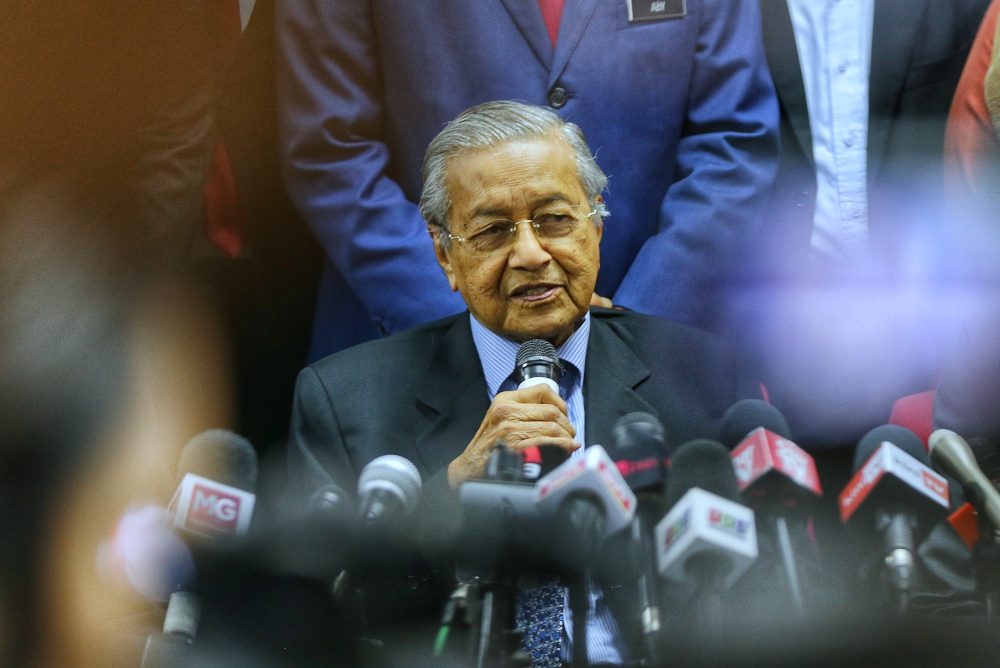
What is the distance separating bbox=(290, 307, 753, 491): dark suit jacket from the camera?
243 centimetres

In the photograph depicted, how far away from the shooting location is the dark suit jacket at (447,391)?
2.43 meters

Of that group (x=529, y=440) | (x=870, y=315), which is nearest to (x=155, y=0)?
(x=529, y=440)

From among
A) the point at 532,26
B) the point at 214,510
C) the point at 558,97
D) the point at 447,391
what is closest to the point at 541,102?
the point at 558,97

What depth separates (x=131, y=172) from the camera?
2639 millimetres

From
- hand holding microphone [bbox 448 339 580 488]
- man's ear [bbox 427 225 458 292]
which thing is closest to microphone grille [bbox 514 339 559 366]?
hand holding microphone [bbox 448 339 580 488]

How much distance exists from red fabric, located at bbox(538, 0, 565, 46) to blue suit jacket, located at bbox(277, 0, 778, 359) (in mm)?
17

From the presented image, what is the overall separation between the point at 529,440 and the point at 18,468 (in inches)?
57.4

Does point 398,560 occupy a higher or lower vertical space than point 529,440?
lower

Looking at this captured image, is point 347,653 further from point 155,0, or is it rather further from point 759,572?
point 155,0

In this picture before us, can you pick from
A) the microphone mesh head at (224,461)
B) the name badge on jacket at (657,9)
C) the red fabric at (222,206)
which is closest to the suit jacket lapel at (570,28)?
the name badge on jacket at (657,9)

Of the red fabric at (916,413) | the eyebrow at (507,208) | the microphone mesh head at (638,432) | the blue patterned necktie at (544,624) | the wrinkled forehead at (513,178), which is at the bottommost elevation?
the blue patterned necktie at (544,624)

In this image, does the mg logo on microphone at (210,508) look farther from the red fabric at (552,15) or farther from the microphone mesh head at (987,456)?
the red fabric at (552,15)

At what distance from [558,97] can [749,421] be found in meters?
1.25

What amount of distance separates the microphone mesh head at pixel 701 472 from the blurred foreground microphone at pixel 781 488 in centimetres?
2
